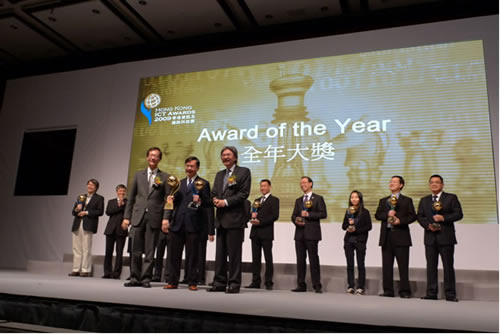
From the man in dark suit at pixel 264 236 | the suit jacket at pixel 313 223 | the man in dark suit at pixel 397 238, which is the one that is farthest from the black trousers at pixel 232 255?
the man in dark suit at pixel 397 238

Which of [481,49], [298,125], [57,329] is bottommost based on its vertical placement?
[57,329]

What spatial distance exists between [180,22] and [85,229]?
4.01 m

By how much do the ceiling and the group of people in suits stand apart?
11.0 ft

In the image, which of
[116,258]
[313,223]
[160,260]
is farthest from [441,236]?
[116,258]

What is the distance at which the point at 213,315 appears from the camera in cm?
243

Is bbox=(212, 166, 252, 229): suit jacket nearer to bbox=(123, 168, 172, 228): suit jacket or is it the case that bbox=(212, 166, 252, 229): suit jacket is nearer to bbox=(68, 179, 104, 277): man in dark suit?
bbox=(123, 168, 172, 228): suit jacket

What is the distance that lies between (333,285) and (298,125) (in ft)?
8.57

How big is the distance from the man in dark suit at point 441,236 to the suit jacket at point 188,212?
2.31 meters

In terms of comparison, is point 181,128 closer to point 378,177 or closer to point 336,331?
point 378,177

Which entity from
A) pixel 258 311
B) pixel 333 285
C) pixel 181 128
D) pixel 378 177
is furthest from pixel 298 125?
pixel 258 311

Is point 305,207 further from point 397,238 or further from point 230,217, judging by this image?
point 230,217

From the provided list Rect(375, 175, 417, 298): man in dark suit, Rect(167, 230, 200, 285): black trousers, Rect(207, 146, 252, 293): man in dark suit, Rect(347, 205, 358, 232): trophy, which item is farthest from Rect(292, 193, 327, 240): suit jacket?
Rect(167, 230, 200, 285): black trousers

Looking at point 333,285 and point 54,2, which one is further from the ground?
point 54,2

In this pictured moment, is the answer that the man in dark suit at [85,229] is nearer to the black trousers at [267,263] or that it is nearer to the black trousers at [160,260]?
the black trousers at [160,260]
